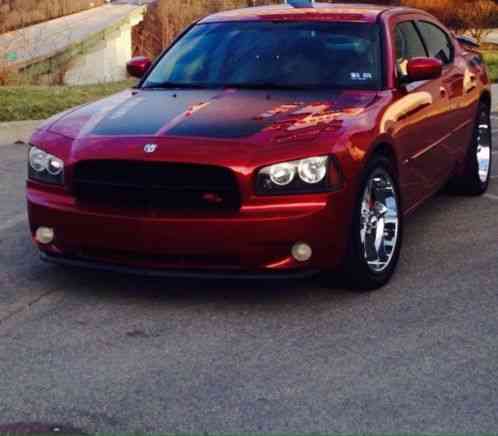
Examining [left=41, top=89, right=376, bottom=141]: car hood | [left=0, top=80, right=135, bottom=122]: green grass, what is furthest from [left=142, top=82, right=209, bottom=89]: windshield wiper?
[left=0, top=80, right=135, bottom=122]: green grass

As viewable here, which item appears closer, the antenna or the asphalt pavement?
the asphalt pavement

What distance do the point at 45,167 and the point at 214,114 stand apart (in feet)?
3.14

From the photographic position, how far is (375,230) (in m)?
6.39

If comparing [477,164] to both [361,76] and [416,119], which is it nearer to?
[416,119]

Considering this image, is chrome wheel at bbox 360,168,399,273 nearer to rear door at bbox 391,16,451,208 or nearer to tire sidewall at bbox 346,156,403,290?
tire sidewall at bbox 346,156,403,290

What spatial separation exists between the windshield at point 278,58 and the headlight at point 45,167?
1.32m

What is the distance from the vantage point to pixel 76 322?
577 cm

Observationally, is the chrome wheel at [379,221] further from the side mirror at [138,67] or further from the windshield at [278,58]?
the side mirror at [138,67]

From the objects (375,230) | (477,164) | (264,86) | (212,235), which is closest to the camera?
(212,235)

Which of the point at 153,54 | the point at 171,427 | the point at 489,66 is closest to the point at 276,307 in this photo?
the point at 171,427

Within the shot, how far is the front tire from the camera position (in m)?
6.07

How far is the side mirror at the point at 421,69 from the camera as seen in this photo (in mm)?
7090

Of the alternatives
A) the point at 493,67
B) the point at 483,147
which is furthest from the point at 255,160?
the point at 493,67

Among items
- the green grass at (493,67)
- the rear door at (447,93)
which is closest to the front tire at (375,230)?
the rear door at (447,93)
